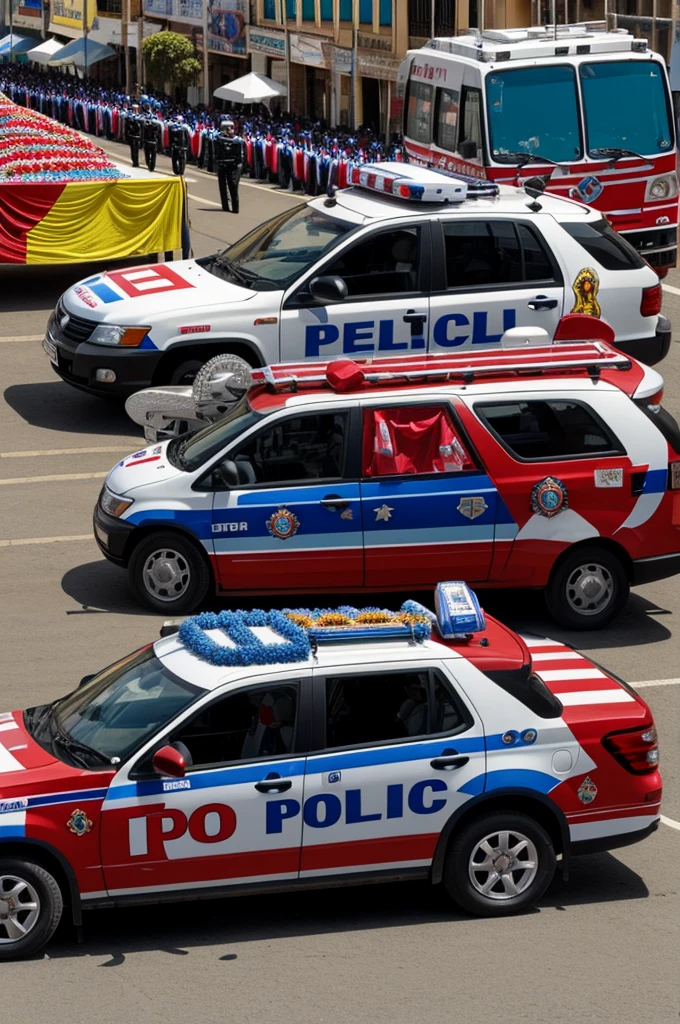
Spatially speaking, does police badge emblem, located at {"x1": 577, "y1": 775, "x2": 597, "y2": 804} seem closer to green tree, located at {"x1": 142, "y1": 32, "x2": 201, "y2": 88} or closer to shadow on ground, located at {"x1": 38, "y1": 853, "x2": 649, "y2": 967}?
shadow on ground, located at {"x1": 38, "y1": 853, "x2": 649, "y2": 967}

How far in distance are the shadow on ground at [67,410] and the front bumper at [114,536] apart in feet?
13.6

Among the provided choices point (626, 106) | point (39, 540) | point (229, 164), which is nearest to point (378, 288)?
point (39, 540)

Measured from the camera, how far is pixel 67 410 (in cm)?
1628

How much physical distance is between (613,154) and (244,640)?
13665mm

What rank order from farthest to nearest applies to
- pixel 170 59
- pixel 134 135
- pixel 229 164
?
pixel 170 59 < pixel 134 135 < pixel 229 164

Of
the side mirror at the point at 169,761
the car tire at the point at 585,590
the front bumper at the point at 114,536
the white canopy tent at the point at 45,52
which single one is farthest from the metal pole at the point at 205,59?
the side mirror at the point at 169,761

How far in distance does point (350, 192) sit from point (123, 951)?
31.0ft

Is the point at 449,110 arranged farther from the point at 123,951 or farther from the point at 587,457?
the point at 123,951

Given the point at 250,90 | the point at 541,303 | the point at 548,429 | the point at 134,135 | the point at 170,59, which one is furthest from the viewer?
the point at 170,59

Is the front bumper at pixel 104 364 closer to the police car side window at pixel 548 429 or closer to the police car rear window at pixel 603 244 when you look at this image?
the police car rear window at pixel 603 244

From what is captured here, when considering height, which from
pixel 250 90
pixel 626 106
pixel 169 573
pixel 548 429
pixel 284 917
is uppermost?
pixel 626 106

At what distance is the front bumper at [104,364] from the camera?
48.0 feet

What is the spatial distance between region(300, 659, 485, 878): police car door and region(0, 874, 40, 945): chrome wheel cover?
1.14 m

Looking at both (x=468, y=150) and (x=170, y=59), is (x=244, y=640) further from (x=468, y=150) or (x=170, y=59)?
(x=170, y=59)
